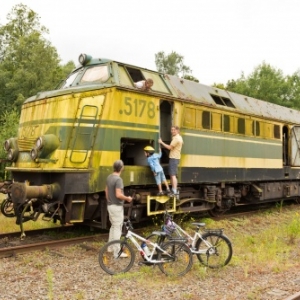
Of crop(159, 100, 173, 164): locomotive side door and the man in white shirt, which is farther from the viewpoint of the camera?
crop(159, 100, 173, 164): locomotive side door

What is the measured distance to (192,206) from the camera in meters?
10.2

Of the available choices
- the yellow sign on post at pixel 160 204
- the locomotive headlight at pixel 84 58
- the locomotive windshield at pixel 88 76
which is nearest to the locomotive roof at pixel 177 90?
the locomotive headlight at pixel 84 58

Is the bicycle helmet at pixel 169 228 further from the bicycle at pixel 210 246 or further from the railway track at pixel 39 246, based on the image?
the railway track at pixel 39 246

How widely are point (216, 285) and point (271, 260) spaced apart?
6.03 ft

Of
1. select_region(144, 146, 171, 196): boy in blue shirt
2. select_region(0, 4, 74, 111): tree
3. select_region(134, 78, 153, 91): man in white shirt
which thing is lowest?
select_region(144, 146, 171, 196): boy in blue shirt

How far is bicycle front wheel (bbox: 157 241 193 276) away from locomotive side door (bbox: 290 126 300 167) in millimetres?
9623

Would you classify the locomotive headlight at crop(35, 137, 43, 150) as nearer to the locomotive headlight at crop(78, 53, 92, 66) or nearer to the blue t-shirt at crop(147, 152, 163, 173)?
the blue t-shirt at crop(147, 152, 163, 173)

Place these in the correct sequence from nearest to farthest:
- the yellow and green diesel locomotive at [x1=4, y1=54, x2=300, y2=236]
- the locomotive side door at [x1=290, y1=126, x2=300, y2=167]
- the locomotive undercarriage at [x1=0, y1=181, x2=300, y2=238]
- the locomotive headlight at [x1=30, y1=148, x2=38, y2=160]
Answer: the locomotive undercarriage at [x1=0, y1=181, x2=300, y2=238] → the yellow and green diesel locomotive at [x1=4, y1=54, x2=300, y2=236] → the locomotive headlight at [x1=30, y1=148, x2=38, y2=160] → the locomotive side door at [x1=290, y1=126, x2=300, y2=167]

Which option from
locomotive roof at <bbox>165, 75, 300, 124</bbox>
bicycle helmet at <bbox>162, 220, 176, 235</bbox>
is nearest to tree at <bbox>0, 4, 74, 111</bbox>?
locomotive roof at <bbox>165, 75, 300, 124</bbox>

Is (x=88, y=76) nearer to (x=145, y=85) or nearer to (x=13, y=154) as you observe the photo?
(x=145, y=85)

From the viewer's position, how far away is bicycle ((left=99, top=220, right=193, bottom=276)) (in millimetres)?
6184

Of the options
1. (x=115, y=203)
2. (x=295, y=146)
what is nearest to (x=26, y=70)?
(x=295, y=146)

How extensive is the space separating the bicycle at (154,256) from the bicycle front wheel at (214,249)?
436 millimetres

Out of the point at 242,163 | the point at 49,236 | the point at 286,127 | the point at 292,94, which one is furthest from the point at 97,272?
the point at 292,94
